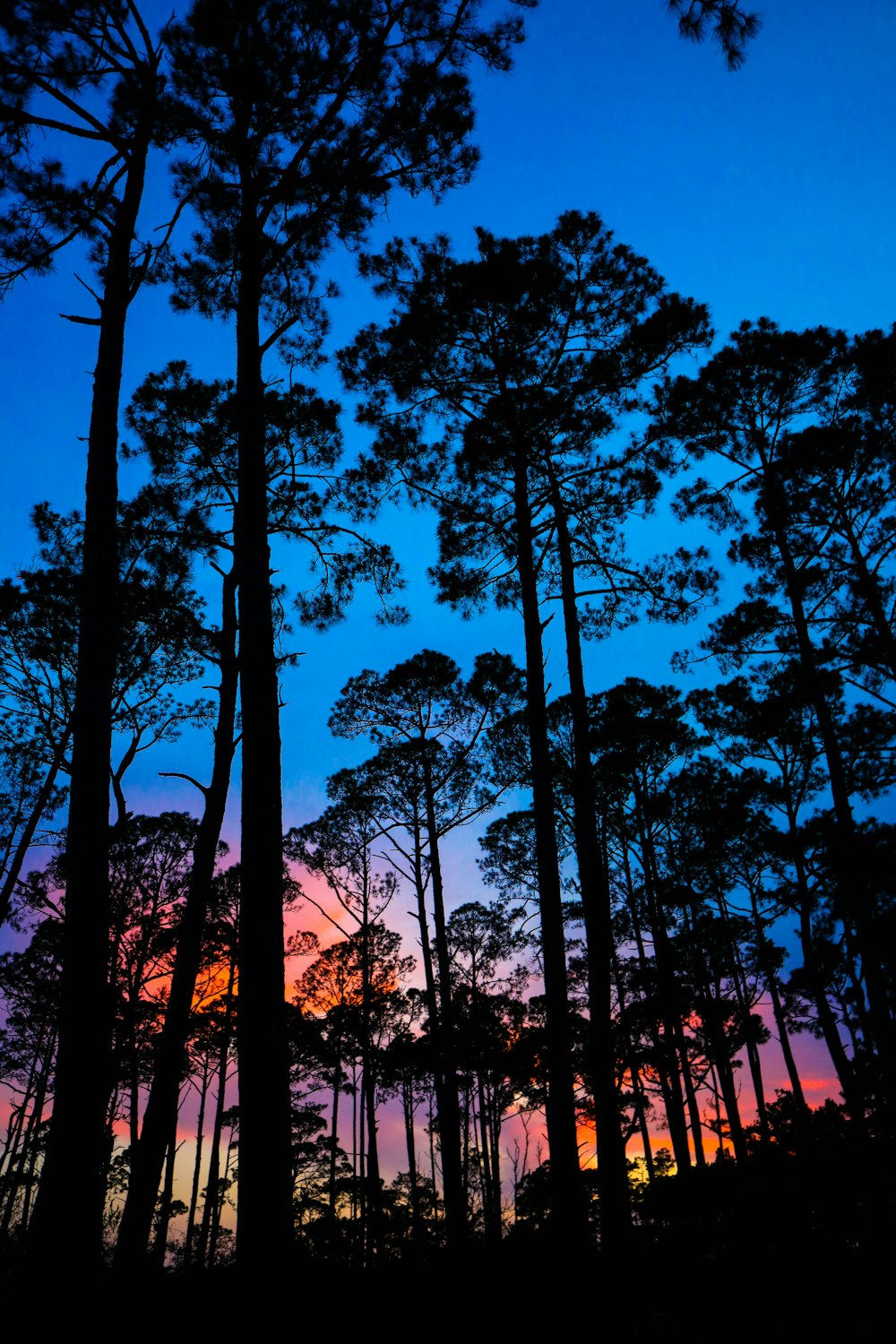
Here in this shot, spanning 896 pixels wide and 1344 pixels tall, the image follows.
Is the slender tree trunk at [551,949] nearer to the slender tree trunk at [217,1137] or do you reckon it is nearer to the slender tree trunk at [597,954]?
the slender tree trunk at [597,954]

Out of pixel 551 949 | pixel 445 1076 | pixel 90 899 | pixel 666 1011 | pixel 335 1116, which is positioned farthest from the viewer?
pixel 335 1116

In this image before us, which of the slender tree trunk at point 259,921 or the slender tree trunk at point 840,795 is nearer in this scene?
the slender tree trunk at point 259,921

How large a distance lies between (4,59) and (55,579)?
7413mm

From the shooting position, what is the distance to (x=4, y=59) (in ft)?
22.6

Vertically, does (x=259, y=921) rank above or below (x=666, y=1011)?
below

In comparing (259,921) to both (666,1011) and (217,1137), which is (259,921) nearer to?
(666,1011)

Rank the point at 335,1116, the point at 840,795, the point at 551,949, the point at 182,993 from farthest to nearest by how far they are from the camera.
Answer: the point at 335,1116 → the point at 840,795 → the point at 182,993 → the point at 551,949

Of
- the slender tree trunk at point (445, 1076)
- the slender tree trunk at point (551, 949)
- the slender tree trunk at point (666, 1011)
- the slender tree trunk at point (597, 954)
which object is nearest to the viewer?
the slender tree trunk at point (551, 949)

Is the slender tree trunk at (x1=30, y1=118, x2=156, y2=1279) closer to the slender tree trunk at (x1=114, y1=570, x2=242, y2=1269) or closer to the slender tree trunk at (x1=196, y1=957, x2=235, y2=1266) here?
the slender tree trunk at (x1=114, y1=570, x2=242, y2=1269)

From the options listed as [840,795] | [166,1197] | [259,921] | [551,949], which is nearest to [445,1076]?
[551,949]

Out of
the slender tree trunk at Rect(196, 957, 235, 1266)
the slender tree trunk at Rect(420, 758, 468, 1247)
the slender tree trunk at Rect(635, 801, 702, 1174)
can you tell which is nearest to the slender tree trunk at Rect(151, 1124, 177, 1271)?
the slender tree trunk at Rect(196, 957, 235, 1266)

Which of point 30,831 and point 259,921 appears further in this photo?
point 30,831

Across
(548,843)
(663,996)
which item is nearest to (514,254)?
(548,843)

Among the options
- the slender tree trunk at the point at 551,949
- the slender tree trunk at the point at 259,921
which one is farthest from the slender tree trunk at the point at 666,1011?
the slender tree trunk at the point at 259,921
